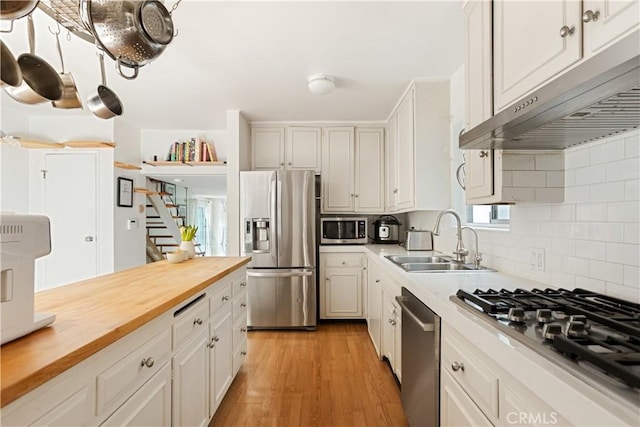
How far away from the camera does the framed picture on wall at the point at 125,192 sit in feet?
12.9

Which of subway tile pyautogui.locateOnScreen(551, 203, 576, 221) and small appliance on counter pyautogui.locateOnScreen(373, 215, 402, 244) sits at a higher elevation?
subway tile pyautogui.locateOnScreen(551, 203, 576, 221)

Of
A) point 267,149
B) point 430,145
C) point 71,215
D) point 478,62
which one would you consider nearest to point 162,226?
point 71,215

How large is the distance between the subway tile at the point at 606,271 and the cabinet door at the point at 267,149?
10.4ft

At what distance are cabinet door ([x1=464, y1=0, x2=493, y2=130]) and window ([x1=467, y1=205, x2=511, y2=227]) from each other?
0.67 m

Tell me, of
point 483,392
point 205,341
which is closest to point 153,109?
point 205,341

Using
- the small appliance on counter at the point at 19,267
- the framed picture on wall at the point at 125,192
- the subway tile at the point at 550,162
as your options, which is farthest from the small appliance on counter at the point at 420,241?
the framed picture on wall at the point at 125,192

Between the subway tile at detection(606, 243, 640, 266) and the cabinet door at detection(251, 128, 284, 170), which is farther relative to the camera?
the cabinet door at detection(251, 128, 284, 170)

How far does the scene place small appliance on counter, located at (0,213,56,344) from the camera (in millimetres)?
748

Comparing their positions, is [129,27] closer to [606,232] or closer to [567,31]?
[567,31]

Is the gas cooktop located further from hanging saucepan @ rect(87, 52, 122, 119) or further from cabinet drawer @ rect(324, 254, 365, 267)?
cabinet drawer @ rect(324, 254, 365, 267)

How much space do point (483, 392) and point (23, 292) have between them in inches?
52.7

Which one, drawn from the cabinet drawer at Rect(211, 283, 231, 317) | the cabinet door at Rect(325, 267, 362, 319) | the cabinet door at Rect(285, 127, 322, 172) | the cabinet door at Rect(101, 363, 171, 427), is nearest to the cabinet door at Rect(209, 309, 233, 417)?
the cabinet drawer at Rect(211, 283, 231, 317)

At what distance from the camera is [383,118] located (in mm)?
3738

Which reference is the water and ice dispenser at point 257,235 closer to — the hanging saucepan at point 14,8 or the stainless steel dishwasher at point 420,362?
the stainless steel dishwasher at point 420,362
